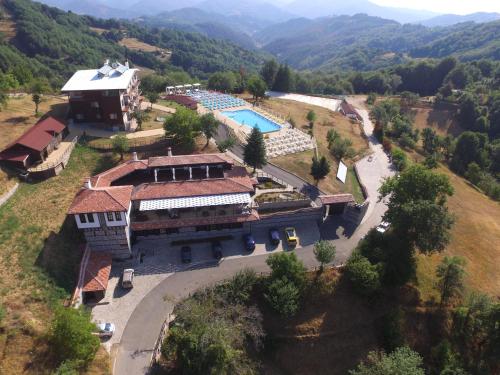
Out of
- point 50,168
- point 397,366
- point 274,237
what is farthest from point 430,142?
point 50,168

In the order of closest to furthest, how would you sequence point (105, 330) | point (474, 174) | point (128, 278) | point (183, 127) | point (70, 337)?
point (70, 337)
point (105, 330)
point (128, 278)
point (183, 127)
point (474, 174)

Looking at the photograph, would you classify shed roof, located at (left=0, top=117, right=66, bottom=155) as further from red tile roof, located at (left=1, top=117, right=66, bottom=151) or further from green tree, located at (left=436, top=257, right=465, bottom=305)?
green tree, located at (left=436, top=257, right=465, bottom=305)

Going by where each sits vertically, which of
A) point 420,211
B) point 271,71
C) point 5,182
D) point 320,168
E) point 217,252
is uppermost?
point 420,211

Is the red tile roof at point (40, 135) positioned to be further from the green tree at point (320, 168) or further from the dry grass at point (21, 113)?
the green tree at point (320, 168)

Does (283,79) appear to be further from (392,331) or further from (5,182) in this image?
(392,331)

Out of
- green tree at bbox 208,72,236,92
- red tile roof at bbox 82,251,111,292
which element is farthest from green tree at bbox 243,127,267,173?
green tree at bbox 208,72,236,92

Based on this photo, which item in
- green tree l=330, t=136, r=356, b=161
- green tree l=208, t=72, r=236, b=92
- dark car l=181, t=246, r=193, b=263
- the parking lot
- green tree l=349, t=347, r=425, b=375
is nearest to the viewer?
green tree l=349, t=347, r=425, b=375

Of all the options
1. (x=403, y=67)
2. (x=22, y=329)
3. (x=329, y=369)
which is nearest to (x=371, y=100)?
(x=403, y=67)
